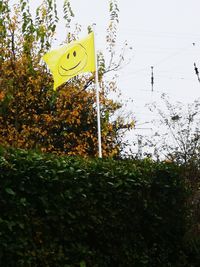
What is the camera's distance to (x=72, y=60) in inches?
383

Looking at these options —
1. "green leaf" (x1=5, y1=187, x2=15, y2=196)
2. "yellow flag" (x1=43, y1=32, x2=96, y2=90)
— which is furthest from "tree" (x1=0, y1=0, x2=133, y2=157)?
"green leaf" (x1=5, y1=187, x2=15, y2=196)

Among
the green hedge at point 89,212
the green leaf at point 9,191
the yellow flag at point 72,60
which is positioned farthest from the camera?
the yellow flag at point 72,60

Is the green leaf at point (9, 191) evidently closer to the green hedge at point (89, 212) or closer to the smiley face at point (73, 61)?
the green hedge at point (89, 212)

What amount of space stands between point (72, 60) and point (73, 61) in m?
0.03

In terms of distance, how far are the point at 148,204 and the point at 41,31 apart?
7.22 metres

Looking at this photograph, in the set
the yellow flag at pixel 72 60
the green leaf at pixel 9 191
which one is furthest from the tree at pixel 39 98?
the green leaf at pixel 9 191

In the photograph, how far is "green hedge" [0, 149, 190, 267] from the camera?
4.64 metres

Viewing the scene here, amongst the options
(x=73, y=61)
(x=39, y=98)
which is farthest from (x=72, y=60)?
(x=39, y=98)

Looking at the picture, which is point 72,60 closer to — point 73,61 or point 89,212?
point 73,61

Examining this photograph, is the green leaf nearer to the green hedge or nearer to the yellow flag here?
the green hedge

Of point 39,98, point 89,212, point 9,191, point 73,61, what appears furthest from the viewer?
point 39,98

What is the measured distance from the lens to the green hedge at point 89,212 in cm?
464

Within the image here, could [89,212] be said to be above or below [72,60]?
below

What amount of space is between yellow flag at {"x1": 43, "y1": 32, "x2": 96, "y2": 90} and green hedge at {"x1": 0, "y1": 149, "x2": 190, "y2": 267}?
328cm
